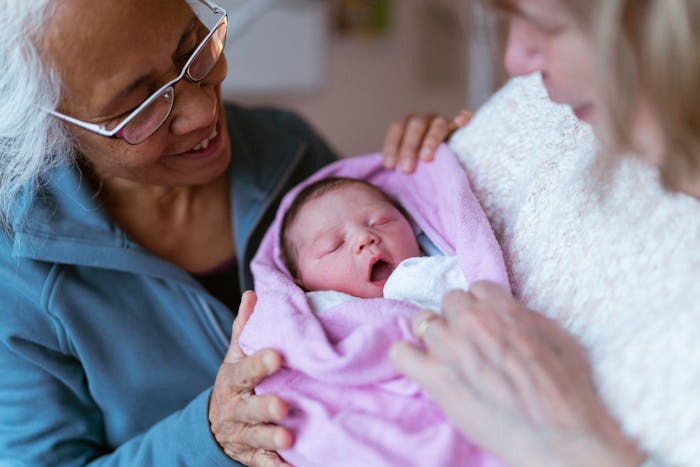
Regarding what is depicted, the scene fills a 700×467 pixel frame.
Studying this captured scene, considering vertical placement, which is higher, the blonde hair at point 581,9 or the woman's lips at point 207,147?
the blonde hair at point 581,9

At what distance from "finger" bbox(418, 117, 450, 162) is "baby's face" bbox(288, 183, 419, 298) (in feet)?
0.45

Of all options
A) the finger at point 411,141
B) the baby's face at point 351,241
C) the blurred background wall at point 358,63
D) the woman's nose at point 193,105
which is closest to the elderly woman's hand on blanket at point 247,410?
the baby's face at point 351,241

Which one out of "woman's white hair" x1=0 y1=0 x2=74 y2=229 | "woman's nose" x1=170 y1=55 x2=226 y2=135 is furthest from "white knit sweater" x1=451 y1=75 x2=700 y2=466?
"woman's white hair" x1=0 y1=0 x2=74 y2=229

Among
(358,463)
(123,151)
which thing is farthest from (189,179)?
(358,463)

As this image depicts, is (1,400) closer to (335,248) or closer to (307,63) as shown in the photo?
(335,248)

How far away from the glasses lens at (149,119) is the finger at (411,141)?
0.50 meters

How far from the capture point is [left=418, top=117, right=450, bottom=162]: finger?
1.48 meters

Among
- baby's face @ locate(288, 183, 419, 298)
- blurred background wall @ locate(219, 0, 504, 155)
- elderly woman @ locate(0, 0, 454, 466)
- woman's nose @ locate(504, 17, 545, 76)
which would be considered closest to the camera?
woman's nose @ locate(504, 17, 545, 76)

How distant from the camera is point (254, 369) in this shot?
3.62 feet

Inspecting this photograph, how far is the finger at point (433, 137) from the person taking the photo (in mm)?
1479

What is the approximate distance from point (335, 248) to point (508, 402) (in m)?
0.53

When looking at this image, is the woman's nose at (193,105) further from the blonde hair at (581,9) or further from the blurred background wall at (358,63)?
the blurred background wall at (358,63)

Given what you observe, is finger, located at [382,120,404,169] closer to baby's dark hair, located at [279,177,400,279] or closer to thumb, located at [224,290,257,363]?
baby's dark hair, located at [279,177,400,279]

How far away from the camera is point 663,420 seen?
854mm
